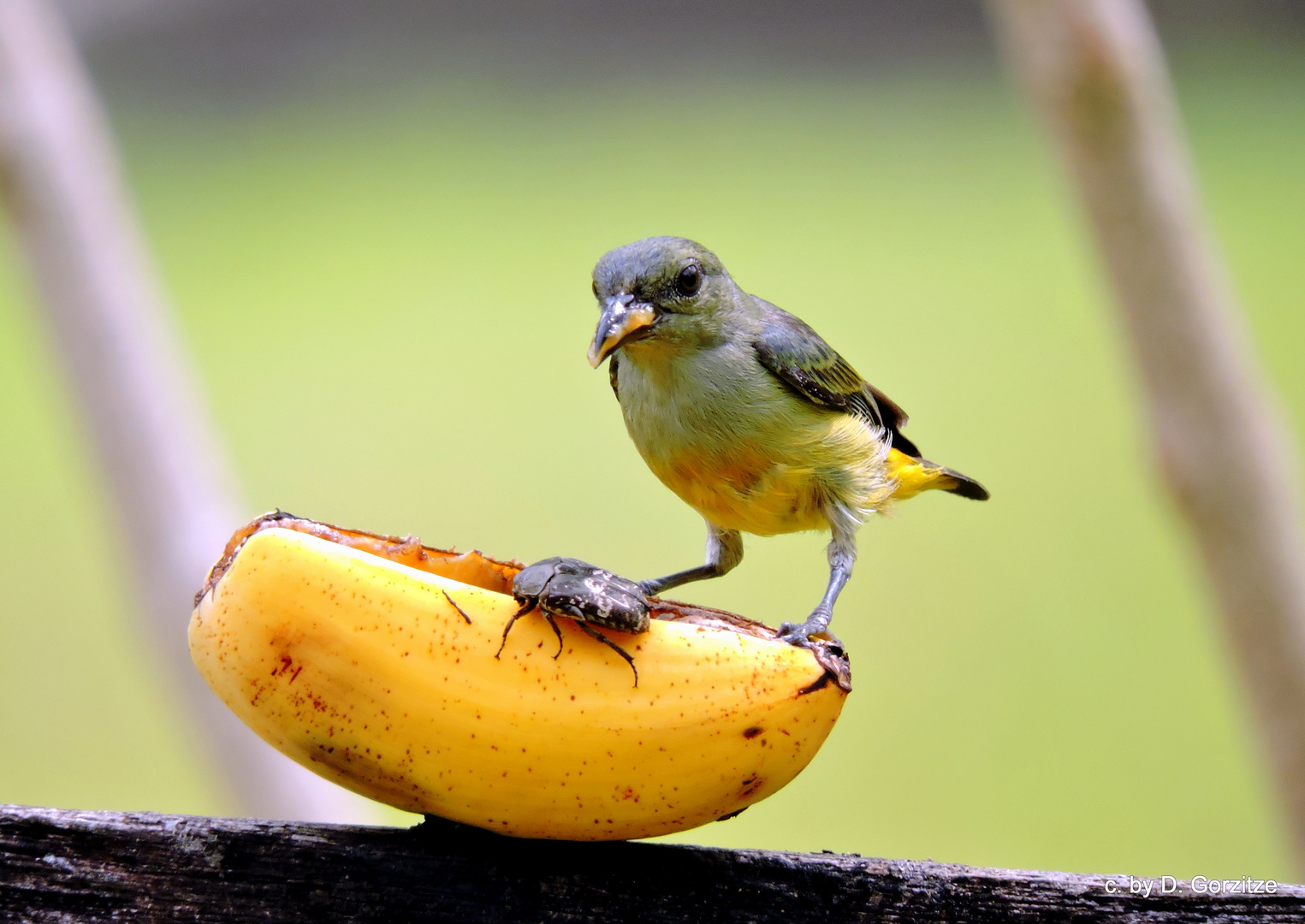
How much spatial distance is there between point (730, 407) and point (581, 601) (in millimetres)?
446

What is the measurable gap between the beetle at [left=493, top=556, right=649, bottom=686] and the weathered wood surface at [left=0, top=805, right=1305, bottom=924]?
23cm

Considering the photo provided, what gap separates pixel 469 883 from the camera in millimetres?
991

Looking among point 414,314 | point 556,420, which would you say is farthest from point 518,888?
point 414,314

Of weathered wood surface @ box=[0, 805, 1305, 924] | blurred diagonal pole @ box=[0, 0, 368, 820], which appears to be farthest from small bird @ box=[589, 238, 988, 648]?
blurred diagonal pole @ box=[0, 0, 368, 820]

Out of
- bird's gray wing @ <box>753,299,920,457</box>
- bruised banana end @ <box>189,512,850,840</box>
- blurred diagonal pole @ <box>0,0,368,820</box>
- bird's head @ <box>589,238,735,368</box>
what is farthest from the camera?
blurred diagonal pole @ <box>0,0,368,820</box>

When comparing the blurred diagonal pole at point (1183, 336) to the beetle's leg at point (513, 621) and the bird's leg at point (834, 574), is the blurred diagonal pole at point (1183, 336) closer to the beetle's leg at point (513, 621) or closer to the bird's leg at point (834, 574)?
the bird's leg at point (834, 574)

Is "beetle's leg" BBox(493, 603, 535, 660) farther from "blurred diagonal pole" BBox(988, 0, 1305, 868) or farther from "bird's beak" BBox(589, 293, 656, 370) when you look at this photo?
"blurred diagonal pole" BBox(988, 0, 1305, 868)

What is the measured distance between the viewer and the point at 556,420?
4594mm

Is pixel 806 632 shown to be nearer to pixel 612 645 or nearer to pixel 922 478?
pixel 612 645

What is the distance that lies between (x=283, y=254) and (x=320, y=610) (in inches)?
188

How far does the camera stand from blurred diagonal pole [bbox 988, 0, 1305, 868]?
232cm

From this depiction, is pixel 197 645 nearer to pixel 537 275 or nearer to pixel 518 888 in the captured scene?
pixel 518 888

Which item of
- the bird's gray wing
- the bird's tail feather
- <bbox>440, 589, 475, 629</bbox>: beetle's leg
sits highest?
the bird's gray wing

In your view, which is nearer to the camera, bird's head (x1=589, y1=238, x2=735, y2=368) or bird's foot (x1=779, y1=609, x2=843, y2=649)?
bird's foot (x1=779, y1=609, x2=843, y2=649)
